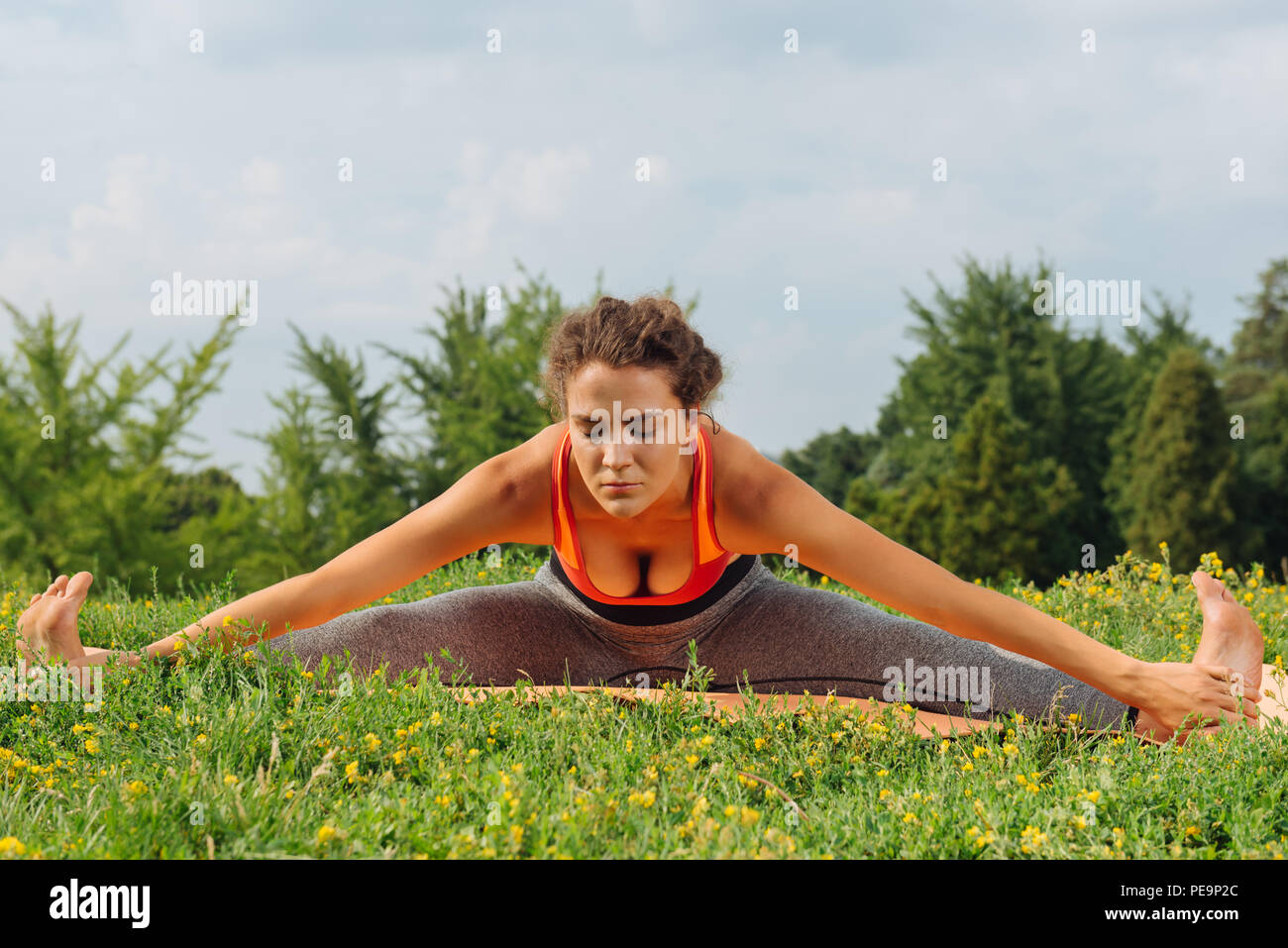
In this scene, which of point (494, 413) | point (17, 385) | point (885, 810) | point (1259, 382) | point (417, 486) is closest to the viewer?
point (885, 810)

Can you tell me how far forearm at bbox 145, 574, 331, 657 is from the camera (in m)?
3.76

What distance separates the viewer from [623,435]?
368 cm

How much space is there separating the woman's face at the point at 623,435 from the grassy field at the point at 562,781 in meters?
0.77

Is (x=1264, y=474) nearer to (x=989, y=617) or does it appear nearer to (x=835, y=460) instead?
(x=835, y=460)

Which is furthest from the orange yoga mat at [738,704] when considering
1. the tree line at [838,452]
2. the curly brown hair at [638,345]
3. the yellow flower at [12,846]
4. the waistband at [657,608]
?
the tree line at [838,452]

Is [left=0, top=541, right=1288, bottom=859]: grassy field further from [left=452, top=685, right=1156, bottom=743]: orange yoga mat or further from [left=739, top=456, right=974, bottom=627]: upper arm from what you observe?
[left=739, top=456, right=974, bottom=627]: upper arm

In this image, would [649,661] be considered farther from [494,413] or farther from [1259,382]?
[1259,382]
